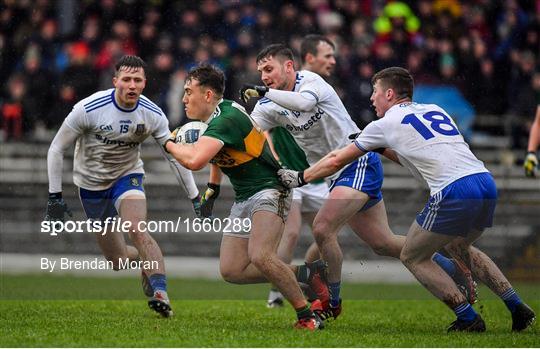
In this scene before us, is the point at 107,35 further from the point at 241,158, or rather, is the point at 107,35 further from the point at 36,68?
the point at 241,158

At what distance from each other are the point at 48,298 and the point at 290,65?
132 inches

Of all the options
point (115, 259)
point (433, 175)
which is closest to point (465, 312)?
point (433, 175)

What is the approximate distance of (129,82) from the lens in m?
10.2

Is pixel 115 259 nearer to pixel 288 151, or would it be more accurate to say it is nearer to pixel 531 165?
pixel 288 151

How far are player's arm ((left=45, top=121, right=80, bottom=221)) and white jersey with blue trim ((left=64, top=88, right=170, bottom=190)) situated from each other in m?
0.09

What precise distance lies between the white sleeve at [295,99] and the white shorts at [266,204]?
93cm

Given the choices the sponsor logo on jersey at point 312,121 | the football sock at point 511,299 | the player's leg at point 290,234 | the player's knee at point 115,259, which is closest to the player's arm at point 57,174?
the player's knee at point 115,259

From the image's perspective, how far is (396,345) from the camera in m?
8.34

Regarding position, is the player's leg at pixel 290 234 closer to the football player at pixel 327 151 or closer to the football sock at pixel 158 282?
the football player at pixel 327 151

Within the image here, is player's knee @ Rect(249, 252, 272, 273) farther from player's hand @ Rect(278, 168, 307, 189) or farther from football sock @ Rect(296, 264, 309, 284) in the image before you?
football sock @ Rect(296, 264, 309, 284)

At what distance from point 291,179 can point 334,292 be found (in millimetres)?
1473

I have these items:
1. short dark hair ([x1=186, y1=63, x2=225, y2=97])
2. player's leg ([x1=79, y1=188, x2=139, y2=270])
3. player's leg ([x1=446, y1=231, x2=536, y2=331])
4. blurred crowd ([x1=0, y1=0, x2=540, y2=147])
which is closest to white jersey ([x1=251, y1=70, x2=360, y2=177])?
short dark hair ([x1=186, y1=63, x2=225, y2=97])

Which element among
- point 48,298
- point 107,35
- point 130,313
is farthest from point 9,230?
point 107,35

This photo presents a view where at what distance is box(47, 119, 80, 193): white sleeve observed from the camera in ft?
33.6
